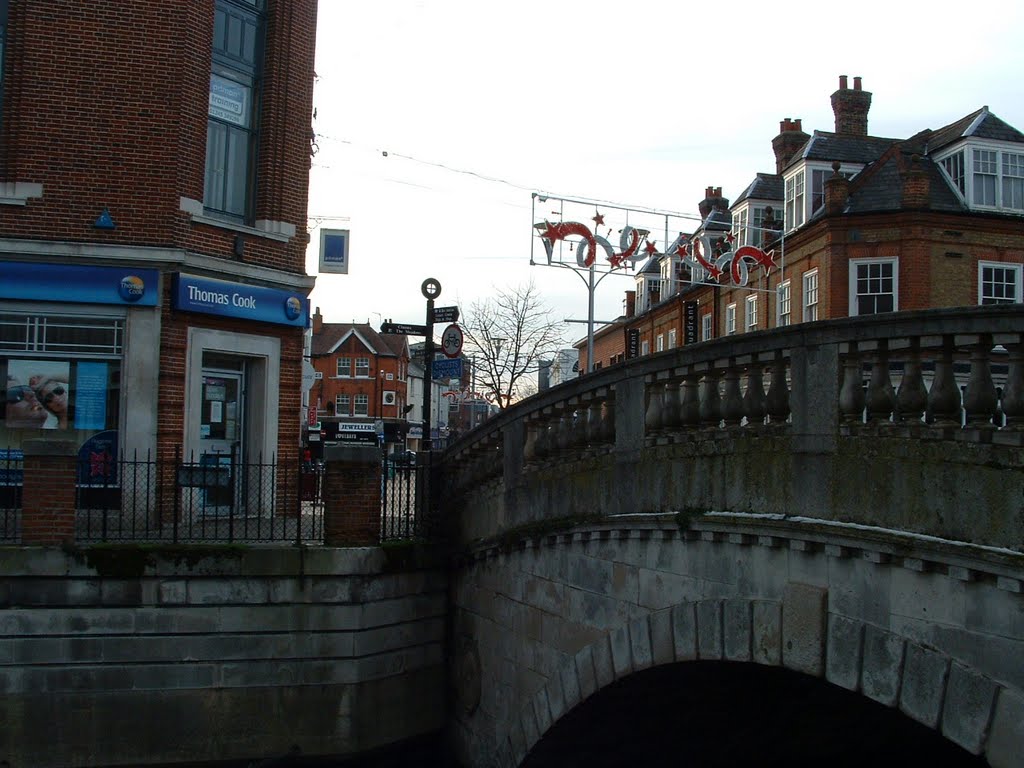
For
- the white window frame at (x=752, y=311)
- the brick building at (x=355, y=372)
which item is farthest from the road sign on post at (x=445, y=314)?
the brick building at (x=355, y=372)

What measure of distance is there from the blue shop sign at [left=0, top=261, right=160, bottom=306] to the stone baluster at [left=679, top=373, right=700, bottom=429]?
26.3 feet

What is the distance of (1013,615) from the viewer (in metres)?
5.12

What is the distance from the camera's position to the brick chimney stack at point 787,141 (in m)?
35.5

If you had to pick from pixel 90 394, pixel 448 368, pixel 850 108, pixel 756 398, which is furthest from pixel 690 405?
pixel 850 108

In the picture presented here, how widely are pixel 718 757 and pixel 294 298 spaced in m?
8.36

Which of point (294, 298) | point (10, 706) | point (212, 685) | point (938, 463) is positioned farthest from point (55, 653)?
point (938, 463)

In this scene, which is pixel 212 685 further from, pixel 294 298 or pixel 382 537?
pixel 294 298

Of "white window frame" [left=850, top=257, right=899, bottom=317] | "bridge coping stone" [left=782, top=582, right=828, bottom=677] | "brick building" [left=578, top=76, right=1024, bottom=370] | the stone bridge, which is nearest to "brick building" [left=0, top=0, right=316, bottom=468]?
the stone bridge

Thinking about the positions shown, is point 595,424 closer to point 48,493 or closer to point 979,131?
point 48,493

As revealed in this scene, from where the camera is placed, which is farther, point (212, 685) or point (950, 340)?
point (212, 685)

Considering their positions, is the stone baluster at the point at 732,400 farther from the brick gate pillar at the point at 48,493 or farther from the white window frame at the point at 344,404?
the white window frame at the point at 344,404

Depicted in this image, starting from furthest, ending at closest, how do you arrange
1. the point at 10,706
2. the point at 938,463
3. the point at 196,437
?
the point at 196,437, the point at 10,706, the point at 938,463

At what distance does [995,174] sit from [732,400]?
79.1ft

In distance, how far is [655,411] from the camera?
27.3ft
